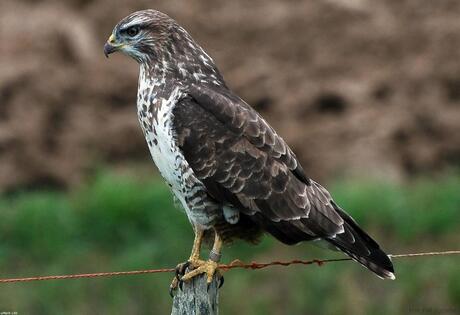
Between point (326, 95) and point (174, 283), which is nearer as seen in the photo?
point (174, 283)

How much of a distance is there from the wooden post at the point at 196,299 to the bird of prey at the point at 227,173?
4.3 inches

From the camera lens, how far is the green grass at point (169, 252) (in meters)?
9.76

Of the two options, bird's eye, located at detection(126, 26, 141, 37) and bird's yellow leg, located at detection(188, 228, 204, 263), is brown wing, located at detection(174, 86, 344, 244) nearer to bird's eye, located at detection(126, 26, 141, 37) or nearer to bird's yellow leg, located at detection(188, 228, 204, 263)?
bird's yellow leg, located at detection(188, 228, 204, 263)

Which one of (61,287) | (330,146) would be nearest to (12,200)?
(61,287)

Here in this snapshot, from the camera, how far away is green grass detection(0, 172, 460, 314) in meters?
9.76

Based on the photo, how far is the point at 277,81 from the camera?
1243 centimetres

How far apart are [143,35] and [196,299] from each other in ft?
4.73

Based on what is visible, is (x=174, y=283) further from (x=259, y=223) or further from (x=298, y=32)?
(x=298, y=32)

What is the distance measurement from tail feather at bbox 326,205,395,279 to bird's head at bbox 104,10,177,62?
125cm

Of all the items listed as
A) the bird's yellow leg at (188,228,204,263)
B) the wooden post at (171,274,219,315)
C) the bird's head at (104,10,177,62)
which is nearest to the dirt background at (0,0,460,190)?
the bird's head at (104,10,177,62)

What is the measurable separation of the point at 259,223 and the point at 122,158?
5.84 metres

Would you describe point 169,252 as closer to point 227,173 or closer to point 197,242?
point 197,242

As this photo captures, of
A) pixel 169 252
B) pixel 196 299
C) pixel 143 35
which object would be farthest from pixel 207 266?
pixel 169 252

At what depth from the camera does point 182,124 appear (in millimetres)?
6504
